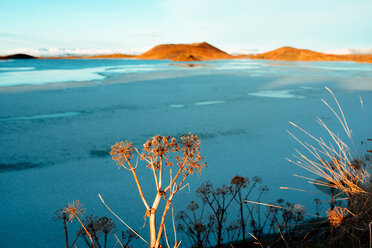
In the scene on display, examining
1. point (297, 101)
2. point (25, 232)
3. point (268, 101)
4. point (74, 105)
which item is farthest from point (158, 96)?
point (25, 232)

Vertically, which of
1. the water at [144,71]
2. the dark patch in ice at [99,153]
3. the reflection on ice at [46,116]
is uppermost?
the water at [144,71]

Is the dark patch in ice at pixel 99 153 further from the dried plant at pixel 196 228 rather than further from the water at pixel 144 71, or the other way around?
the water at pixel 144 71

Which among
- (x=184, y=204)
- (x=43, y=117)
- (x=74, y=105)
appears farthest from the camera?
(x=74, y=105)

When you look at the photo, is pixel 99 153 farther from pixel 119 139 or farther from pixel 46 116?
pixel 46 116

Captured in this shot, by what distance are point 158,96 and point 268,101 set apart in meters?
3.46

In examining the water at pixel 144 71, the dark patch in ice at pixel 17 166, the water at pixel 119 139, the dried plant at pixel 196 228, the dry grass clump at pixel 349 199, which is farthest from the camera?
the water at pixel 144 71

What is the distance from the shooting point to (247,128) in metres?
4.94

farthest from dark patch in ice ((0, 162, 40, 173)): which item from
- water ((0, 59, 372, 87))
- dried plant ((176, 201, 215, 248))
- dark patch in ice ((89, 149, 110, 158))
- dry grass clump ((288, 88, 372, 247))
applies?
water ((0, 59, 372, 87))

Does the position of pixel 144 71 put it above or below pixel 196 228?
above

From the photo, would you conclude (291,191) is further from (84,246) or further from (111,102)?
(111,102)

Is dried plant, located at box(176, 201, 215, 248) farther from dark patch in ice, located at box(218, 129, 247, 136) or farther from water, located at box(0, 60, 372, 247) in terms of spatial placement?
dark patch in ice, located at box(218, 129, 247, 136)

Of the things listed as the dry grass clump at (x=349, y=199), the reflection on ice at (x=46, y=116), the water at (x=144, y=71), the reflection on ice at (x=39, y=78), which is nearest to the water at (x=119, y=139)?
the reflection on ice at (x=46, y=116)

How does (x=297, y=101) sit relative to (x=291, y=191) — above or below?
above

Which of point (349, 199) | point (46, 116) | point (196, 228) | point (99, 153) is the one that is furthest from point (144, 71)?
point (349, 199)
